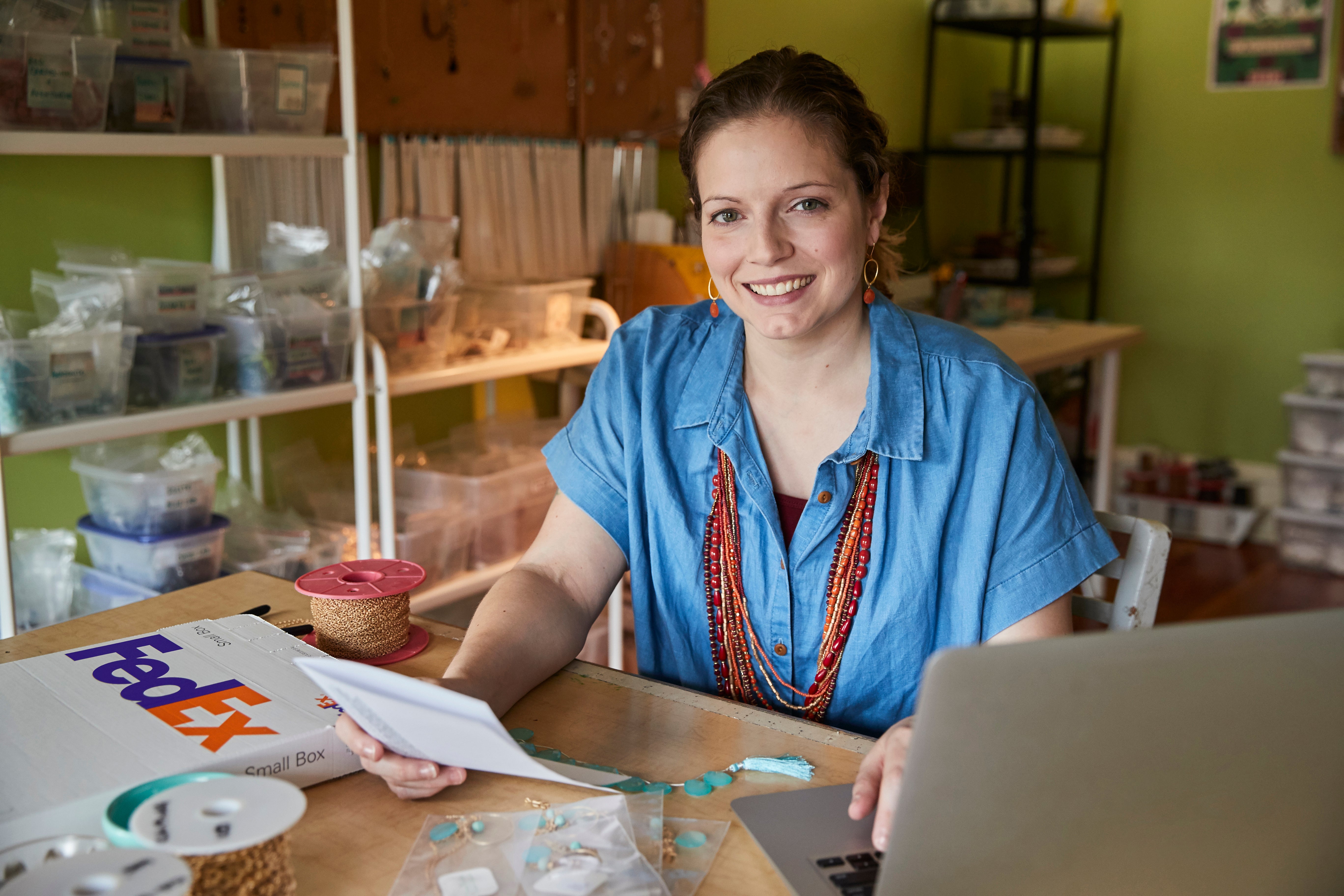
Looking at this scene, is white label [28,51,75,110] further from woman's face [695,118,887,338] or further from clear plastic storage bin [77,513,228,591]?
woman's face [695,118,887,338]

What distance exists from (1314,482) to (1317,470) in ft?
0.13

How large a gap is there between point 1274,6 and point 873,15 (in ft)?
5.07

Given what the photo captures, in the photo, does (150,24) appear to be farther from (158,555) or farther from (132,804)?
(132,804)

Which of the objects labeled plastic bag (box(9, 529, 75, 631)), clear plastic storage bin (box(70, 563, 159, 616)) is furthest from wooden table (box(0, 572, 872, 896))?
labeled plastic bag (box(9, 529, 75, 631))

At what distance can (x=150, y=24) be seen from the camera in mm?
1799

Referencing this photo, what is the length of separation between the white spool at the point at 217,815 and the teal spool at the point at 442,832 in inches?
6.1

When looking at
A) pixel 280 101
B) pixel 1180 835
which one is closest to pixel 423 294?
pixel 280 101

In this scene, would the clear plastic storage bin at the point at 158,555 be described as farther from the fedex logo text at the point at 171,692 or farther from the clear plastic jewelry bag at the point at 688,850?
the clear plastic jewelry bag at the point at 688,850

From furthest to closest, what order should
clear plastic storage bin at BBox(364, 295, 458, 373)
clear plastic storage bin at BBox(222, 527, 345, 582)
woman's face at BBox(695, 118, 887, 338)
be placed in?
clear plastic storage bin at BBox(364, 295, 458, 373) → clear plastic storage bin at BBox(222, 527, 345, 582) → woman's face at BBox(695, 118, 887, 338)

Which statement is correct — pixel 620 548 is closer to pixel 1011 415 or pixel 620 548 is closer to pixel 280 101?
pixel 1011 415

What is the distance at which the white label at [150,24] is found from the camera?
1.78 metres

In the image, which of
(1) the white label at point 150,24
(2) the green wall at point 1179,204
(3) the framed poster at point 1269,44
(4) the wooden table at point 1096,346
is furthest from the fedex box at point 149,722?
(3) the framed poster at point 1269,44

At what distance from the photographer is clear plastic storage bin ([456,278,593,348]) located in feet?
8.16

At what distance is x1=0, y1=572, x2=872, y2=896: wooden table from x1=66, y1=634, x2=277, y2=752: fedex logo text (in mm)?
87
